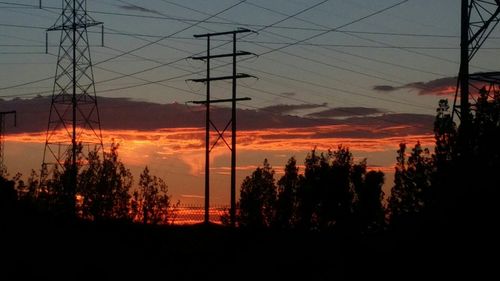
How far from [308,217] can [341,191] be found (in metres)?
4.39

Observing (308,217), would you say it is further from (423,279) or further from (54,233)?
(423,279)

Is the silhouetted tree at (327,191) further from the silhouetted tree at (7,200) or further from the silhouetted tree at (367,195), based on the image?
the silhouetted tree at (7,200)

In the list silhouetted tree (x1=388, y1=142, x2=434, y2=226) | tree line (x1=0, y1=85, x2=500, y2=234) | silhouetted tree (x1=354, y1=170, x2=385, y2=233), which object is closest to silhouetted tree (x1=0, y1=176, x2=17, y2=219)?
tree line (x1=0, y1=85, x2=500, y2=234)

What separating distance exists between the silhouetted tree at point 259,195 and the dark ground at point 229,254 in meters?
49.6

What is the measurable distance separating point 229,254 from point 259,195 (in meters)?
58.0

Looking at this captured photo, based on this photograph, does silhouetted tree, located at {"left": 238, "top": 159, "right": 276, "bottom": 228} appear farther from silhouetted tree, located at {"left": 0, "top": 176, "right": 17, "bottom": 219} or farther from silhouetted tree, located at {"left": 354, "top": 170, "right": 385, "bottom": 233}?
silhouetted tree, located at {"left": 0, "top": 176, "right": 17, "bottom": 219}

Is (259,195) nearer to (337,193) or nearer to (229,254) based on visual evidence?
(337,193)

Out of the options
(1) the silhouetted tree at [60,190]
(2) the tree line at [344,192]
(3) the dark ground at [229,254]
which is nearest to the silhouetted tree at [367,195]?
(2) the tree line at [344,192]

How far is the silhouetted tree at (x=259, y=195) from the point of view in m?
102

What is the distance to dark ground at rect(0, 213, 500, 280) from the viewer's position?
124 feet

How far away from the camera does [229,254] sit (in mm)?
46219

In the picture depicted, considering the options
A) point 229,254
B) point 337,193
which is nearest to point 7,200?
point 229,254

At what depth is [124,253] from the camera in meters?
46.7

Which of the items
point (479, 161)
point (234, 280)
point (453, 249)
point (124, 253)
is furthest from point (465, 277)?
point (124, 253)
